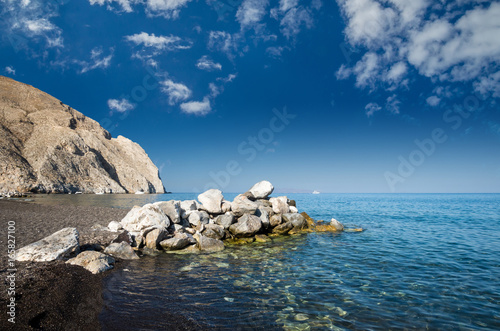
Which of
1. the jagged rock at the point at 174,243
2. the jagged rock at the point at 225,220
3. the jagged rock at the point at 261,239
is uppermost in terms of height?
the jagged rock at the point at 225,220

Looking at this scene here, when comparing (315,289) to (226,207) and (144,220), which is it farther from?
(226,207)

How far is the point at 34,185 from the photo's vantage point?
76188 mm

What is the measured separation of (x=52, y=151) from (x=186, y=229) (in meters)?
107

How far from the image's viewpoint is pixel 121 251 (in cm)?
1211

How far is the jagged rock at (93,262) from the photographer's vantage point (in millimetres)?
9391

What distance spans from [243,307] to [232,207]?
521 inches

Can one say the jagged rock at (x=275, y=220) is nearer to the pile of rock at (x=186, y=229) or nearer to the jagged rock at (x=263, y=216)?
the pile of rock at (x=186, y=229)

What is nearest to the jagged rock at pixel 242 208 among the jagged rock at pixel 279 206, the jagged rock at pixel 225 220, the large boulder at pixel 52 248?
the jagged rock at pixel 225 220

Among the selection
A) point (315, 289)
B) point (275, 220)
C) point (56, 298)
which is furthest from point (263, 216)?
point (56, 298)

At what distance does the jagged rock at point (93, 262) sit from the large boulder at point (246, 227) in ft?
30.0

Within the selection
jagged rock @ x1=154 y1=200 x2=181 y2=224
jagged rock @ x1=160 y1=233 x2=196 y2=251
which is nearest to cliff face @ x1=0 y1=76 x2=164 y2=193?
jagged rock @ x1=154 y1=200 x2=181 y2=224

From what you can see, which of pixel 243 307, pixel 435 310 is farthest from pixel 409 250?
pixel 243 307

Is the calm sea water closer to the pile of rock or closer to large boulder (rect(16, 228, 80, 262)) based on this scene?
the pile of rock

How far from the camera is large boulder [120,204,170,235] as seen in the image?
15410 mm
